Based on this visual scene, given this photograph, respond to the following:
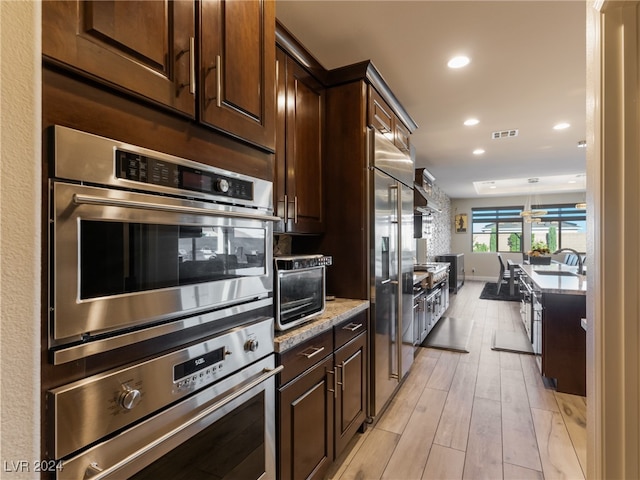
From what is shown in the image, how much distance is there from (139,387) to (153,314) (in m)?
0.18

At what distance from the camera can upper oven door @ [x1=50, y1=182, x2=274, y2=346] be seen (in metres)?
0.67

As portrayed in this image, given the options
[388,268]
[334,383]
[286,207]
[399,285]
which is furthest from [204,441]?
[399,285]

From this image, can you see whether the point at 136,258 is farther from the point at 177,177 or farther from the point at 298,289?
the point at 298,289

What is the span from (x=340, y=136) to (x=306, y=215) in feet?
2.03

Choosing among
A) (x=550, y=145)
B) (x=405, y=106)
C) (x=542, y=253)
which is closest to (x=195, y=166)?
(x=405, y=106)

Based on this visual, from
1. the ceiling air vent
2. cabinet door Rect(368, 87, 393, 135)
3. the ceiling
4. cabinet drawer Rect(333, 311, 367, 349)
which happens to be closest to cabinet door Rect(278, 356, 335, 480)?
cabinet drawer Rect(333, 311, 367, 349)

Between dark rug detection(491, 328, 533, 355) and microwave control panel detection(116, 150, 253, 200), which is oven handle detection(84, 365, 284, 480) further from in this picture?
dark rug detection(491, 328, 533, 355)

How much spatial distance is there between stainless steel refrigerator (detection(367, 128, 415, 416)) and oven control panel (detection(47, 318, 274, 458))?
4.30 feet

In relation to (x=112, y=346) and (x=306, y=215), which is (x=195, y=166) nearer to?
(x=112, y=346)

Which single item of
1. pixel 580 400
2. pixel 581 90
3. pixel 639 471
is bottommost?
pixel 580 400

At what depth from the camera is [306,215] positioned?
2.07 metres

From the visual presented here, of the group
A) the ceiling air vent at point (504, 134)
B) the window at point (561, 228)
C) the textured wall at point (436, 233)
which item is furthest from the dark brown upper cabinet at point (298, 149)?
the window at point (561, 228)

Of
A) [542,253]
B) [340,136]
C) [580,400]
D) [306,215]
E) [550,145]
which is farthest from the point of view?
[542,253]

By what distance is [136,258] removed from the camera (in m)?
0.82
